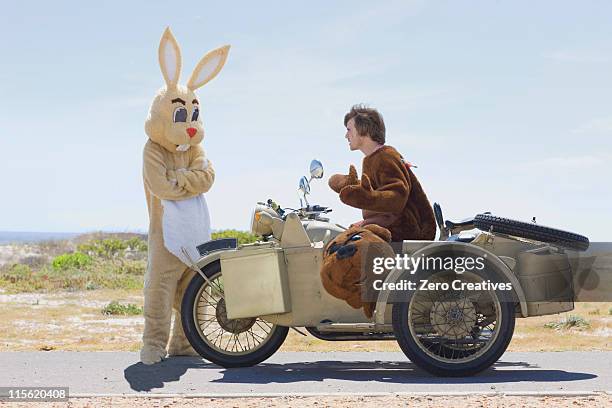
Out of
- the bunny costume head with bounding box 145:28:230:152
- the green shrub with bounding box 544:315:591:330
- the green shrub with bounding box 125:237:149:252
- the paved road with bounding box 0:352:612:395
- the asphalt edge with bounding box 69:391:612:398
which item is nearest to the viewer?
the asphalt edge with bounding box 69:391:612:398

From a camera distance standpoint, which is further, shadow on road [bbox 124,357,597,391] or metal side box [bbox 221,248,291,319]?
metal side box [bbox 221,248,291,319]

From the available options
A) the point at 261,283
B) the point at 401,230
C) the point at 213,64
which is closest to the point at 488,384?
the point at 401,230

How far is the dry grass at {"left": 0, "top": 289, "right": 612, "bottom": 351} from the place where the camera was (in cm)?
1094

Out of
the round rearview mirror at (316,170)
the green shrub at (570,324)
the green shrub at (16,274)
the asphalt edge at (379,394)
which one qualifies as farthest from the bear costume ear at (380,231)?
the green shrub at (16,274)

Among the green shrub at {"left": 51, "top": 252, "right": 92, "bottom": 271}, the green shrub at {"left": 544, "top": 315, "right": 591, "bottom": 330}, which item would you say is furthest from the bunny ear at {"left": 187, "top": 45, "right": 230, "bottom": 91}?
the green shrub at {"left": 51, "top": 252, "right": 92, "bottom": 271}

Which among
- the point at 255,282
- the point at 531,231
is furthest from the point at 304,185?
the point at 531,231

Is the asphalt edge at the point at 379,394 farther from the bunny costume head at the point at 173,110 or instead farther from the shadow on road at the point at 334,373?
the bunny costume head at the point at 173,110

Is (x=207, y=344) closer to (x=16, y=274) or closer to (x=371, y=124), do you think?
(x=371, y=124)

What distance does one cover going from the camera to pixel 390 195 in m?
7.78

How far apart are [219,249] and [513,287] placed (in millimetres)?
2649

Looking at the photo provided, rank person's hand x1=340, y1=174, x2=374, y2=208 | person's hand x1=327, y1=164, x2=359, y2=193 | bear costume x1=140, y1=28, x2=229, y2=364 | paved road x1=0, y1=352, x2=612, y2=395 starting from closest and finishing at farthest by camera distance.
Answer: paved road x1=0, y1=352, x2=612, y2=395 → person's hand x1=340, y1=174, x2=374, y2=208 → person's hand x1=327, y1=164, x2=359, y2=193 → bear costume x1=140, y1=28, x2=229, y2=364

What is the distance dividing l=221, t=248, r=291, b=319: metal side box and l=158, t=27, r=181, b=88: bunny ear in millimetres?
2318

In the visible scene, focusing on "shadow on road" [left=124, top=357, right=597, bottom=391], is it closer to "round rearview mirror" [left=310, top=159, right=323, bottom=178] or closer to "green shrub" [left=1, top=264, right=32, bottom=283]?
"round rearview mirror" [left=310, top=159, right=323, bottom=178]

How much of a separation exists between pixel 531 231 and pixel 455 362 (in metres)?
1.29
